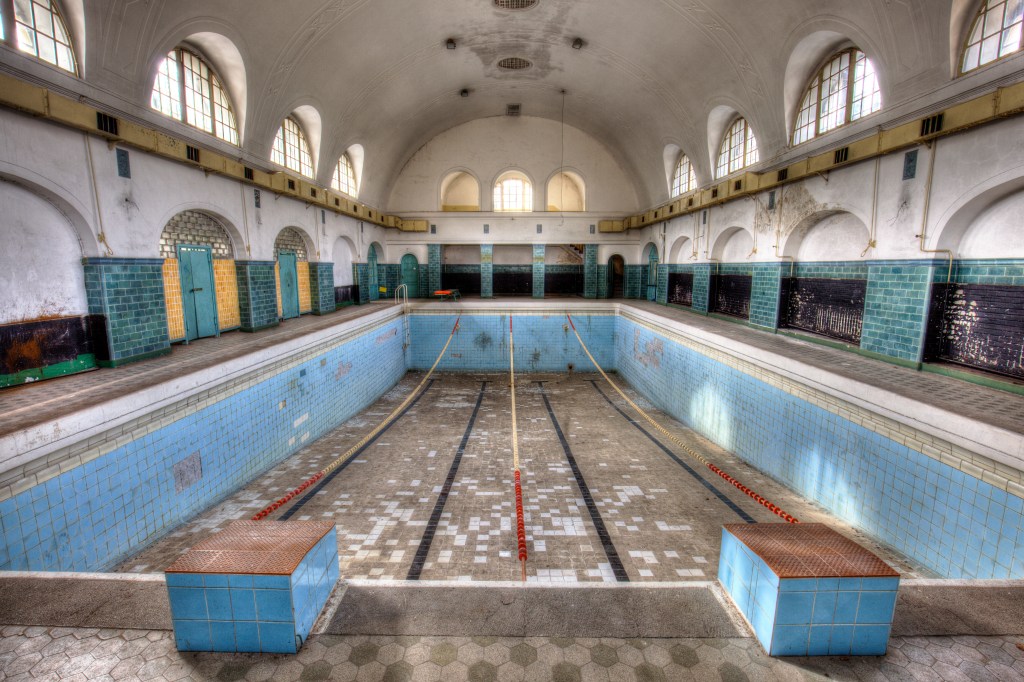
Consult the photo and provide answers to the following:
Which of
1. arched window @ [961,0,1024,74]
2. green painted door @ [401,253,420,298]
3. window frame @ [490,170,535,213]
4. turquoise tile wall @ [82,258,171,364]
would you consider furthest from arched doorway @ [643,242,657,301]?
turquoise tile wall @ [82,258,171,364]

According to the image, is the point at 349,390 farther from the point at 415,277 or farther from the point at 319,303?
the point at 415,277

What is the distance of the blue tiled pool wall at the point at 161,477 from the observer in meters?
3.20

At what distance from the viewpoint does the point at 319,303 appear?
11.0m

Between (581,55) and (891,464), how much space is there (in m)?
11.0

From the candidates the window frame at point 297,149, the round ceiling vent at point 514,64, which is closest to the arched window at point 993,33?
the round ceiling vent at point 514,64

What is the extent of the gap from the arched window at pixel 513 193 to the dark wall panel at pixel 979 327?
1294cm

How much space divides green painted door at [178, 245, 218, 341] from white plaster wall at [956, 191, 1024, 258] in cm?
1055

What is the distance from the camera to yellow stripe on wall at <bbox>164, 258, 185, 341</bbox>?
6.96m

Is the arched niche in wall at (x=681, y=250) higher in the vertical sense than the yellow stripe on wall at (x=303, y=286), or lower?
higher

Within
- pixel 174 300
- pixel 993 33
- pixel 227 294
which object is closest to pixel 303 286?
pixel 227 294

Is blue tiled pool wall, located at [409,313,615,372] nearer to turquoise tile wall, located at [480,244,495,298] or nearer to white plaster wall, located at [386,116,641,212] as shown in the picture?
turquoise tile wall, located at [480,244,495,298]

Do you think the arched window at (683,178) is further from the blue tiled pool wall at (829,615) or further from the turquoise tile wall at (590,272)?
the blue tiled pool wall at (829,615)

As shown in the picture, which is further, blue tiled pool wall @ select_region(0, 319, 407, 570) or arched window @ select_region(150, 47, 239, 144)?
arched window @ select_region(150, 47, 239, 144)

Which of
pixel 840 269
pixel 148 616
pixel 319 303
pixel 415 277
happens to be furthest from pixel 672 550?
pixel 415 277
